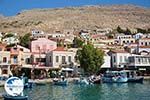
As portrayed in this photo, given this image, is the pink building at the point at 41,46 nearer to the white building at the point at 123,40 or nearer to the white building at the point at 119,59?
the white building at the point at 119,59

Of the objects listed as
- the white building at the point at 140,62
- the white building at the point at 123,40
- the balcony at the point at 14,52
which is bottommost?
the white building at the point at 140,62

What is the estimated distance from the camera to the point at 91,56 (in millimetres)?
70375

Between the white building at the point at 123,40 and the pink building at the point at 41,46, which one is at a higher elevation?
the white building at the point at 123,40

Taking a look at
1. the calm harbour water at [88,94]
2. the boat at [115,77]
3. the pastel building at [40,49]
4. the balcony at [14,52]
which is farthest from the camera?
the pastel building at [40,49]

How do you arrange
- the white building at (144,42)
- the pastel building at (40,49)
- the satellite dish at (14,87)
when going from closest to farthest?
1. the satellite dish at (14,87)
2. the pastel building at (40,49)
3. the white building at (144,42)

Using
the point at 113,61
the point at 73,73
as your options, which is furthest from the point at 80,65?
the point at 113,61

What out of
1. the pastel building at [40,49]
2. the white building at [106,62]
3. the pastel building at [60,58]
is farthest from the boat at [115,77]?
the pastel building at [40,49]

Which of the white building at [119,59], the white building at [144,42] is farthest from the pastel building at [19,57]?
the white building at [144,42]

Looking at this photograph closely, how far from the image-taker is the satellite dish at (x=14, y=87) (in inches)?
1352

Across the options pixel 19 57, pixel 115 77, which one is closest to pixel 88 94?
pixel 115 77

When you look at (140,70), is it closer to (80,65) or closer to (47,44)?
(80,65)

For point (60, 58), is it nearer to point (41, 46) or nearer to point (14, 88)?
point (41, 46)

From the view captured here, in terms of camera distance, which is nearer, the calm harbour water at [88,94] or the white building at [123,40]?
the calm harbour water at [88,94]

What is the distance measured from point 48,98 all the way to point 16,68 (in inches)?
1271
